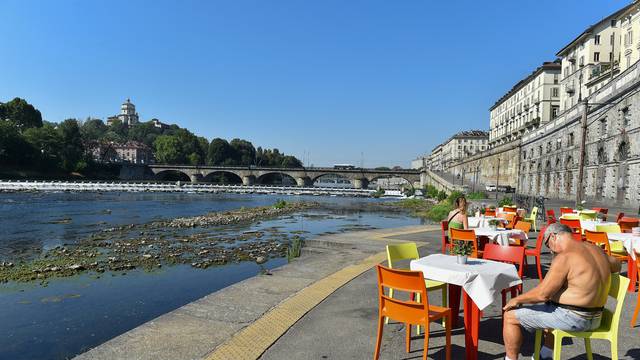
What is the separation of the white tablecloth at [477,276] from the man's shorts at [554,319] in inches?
17.6

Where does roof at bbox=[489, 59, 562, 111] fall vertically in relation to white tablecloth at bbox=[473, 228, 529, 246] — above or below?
above

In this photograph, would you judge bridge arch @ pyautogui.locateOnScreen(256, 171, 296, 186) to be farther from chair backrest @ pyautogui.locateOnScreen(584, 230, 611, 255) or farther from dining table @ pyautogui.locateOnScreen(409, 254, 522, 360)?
dining table @ pyautogui.locateOnScreen(409, 254, 522, 360)

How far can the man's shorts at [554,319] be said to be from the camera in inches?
152

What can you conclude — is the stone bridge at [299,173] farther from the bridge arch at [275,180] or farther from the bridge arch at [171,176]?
the bridge arch at [275,180]

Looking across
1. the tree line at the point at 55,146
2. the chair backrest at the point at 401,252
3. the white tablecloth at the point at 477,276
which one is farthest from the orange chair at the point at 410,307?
the tree line at the point at 55,146

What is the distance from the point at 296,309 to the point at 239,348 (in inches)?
58.9

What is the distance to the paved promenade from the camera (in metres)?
4.66

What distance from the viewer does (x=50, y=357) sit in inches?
242

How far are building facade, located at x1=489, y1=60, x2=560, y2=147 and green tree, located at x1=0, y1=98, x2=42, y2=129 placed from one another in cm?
10632

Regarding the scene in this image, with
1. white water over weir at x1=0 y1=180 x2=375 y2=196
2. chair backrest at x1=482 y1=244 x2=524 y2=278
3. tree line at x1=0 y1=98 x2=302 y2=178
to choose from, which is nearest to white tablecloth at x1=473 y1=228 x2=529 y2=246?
chair backrest at x1=482 y1=244 x2=524 y2=278

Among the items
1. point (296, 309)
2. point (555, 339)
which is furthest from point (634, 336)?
point (296, 309)

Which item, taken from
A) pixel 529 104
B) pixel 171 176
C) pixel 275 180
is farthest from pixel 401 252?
pixel 275 180

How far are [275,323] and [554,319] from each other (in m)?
3.22

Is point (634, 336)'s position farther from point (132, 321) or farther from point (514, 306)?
point (132, 321)
